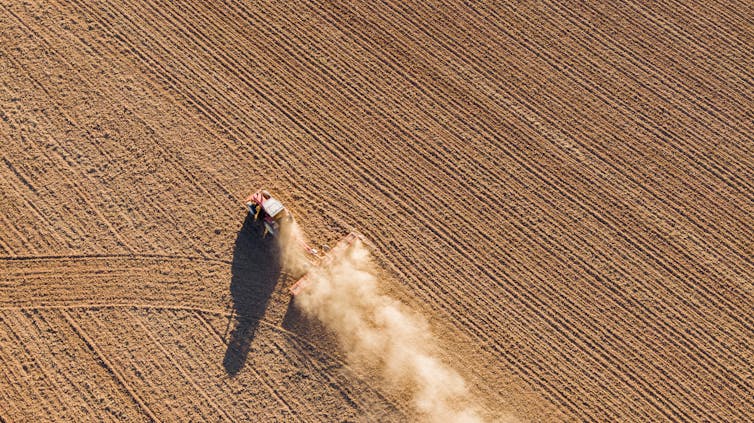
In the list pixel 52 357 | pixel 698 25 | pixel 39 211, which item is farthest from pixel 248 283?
pixel 698 25

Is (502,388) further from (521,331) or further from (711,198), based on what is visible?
(711,198)

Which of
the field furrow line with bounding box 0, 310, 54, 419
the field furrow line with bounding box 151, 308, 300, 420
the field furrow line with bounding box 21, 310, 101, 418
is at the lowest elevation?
the field furrow line with bounding box 0, 310, 54, 419

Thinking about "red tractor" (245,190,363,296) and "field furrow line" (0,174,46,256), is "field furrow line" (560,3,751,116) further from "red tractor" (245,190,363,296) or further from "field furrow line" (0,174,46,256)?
"field furrow line" (0,174,46,256)

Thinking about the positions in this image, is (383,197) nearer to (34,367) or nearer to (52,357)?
(52,357)

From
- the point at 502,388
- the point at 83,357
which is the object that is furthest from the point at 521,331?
the point at 83,357

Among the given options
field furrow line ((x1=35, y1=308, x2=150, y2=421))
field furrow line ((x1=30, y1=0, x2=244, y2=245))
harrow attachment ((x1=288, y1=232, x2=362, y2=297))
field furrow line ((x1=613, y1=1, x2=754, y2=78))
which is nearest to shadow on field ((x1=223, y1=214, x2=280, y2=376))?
harrow attachment ((x1=288, y1=232, x2=362, y2=297))
